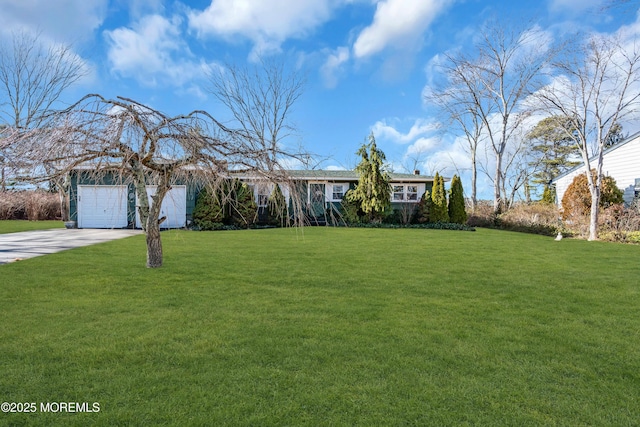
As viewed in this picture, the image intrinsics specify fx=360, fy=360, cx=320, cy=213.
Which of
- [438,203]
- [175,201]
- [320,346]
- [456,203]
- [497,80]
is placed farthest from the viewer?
[497,80]

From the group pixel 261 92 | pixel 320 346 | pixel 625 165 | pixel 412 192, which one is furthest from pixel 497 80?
pixel 320 346

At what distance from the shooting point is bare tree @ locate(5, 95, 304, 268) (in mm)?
4844

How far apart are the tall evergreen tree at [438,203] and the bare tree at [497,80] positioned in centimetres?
446

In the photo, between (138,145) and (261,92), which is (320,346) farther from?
(261,92)

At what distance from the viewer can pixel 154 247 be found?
707 cm

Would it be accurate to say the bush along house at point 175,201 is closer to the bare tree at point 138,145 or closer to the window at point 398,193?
the window at point 398,193

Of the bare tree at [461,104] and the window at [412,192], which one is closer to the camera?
the window at [412,192]

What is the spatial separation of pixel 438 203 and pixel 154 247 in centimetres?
1567

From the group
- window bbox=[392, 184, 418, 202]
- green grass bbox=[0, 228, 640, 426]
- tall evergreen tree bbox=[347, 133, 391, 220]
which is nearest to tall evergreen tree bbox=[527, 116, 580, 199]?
window bbox=[392, 184, 418, 202]

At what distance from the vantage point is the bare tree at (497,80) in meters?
21.3

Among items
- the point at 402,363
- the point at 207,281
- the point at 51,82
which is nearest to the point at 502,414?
the point at 402,363

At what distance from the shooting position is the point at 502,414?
2.31 metres

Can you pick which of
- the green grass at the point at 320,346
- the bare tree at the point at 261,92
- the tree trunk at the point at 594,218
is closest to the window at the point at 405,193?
the bare tree at the point at 261,92

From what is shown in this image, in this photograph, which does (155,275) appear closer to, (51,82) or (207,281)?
(207,281)
